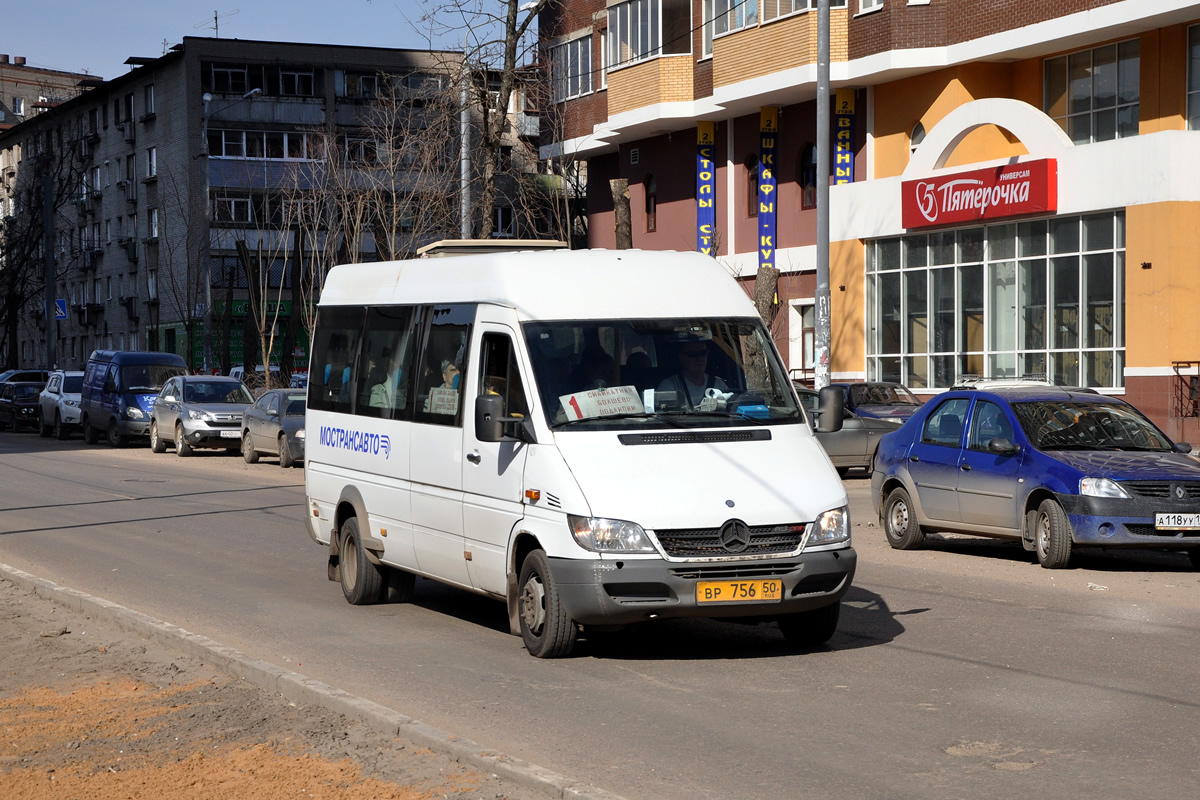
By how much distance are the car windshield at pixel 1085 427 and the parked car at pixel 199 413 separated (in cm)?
2091

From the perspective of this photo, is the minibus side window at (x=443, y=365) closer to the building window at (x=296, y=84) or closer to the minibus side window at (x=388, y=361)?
the minibus side window at (x=388, y=361)

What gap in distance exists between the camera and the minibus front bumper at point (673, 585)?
8.57 m

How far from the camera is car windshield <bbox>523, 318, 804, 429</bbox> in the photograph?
30.5ft

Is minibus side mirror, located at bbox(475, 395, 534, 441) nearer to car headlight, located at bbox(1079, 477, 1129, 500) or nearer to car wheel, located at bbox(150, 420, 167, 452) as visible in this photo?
car headlight, located at bbox(1079, 477, 1129, 500)

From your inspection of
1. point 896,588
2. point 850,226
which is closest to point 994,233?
point 850,226

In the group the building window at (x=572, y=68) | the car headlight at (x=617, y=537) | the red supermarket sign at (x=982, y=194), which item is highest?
the building window at (x=572, y=68)

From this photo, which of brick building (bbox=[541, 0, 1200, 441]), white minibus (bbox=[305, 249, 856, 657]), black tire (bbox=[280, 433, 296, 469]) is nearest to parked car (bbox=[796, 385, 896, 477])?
brick building (bbox=[541, 0, 1200, 441])

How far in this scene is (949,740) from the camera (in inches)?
277

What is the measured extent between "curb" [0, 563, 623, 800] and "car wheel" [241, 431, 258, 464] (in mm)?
19583

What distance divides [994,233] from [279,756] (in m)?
27.4

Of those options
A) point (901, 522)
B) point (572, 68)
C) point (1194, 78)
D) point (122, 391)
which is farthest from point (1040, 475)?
point (572, 68)

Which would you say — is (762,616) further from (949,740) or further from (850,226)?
(850,226)

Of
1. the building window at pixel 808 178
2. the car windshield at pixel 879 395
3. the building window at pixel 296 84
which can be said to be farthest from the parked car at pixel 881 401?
the building window at pixel 296 84

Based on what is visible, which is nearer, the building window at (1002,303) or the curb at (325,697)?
the curb at (325,697)
